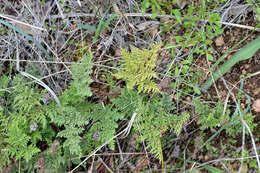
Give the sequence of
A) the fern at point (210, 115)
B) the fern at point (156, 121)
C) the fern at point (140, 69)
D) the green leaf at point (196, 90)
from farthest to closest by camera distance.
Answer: the green leaf at point (196, 90), the fern at point (210, 115), the fern at point (156, 121), the fern at point (140, 69)

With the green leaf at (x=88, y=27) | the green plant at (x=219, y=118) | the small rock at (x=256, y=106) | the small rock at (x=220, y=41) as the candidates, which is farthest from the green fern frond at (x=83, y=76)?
the small rock at (x=256, y=106)

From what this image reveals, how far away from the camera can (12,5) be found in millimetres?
A: 2834

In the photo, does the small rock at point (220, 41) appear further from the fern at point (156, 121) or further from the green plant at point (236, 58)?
the fern at point (156, 121)

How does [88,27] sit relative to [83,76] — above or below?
above

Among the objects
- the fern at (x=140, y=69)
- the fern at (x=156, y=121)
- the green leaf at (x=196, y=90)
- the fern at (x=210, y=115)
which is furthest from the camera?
the green leaf at (x=196, y=90)

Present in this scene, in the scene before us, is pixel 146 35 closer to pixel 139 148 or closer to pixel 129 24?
pixel 129 24

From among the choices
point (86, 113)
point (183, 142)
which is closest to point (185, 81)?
point (183, 142)

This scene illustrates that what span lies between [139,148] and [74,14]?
161 centimetres

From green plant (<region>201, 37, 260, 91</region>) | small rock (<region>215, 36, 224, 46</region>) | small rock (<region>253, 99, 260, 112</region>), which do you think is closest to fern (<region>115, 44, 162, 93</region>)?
green plant (<region>201, 37, 260, 91</region>)

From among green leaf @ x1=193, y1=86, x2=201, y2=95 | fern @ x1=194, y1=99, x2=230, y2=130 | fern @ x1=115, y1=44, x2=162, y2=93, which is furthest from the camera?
green leaf @ x1=193, y1=86, x2=201, y2=95

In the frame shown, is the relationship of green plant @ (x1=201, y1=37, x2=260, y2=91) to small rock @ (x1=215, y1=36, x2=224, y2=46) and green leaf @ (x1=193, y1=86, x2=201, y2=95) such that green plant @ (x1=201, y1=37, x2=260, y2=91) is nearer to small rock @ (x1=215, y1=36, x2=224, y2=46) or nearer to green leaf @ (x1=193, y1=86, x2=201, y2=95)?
green leaf @ (x1=193, y1=86, x2=201, y2=95)

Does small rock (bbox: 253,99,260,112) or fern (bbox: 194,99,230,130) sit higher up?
small rock (bbox: 253,99,260,112)

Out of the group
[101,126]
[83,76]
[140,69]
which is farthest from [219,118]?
[83,76]

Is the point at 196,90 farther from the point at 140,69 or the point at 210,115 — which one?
the point at 140,69
